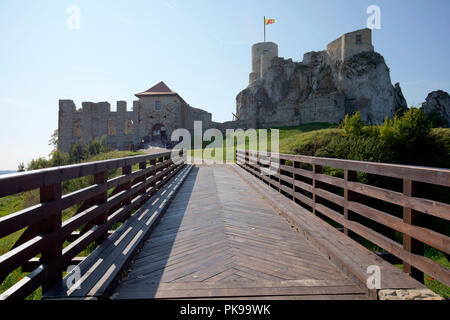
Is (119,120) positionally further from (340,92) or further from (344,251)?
(344,251)

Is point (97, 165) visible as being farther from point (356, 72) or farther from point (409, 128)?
point (356, 72)

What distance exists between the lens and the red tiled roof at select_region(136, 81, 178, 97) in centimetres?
3962

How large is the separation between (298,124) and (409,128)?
26146 millimetres

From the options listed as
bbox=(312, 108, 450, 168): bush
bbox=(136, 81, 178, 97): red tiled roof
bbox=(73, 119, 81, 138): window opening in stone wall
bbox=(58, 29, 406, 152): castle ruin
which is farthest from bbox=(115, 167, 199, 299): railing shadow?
bbox=(73, 119, 81, 138): window opening in stone wall

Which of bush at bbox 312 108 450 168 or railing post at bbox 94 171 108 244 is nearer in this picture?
railing post at bbox 94 171 108 244

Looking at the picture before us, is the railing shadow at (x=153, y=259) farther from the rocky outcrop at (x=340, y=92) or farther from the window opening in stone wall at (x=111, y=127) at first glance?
the window opening in stone wall at (x=111, y=127)

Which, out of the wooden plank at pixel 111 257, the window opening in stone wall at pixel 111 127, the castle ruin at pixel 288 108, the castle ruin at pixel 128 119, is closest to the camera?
the wooden plank at pixel 111 257

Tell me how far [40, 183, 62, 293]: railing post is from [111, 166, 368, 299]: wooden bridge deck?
0.49 metres

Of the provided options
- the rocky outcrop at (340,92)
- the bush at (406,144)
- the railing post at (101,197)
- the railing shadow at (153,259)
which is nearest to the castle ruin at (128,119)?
the rocky outcrop at (340,92)

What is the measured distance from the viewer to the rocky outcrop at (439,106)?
3981 cm

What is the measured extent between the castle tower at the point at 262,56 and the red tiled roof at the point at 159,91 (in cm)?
2088

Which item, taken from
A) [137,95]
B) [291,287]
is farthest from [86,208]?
[137,95]

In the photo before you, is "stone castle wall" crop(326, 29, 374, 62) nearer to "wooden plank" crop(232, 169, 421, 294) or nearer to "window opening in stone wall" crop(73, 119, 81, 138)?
"window opening in stone wall" crop(73, 119, 81, 138)

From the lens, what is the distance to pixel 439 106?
4056 cm
